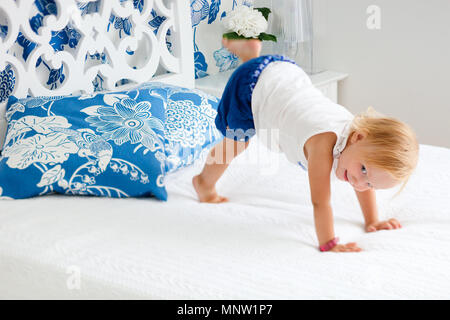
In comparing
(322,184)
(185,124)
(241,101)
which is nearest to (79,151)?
(185,124)

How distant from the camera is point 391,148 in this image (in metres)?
1.36

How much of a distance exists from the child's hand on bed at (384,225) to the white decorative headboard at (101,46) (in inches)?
45.6

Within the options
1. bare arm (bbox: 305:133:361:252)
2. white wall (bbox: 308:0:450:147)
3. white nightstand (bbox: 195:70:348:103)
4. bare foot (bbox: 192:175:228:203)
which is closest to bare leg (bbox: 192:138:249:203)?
bare foot (bbox: 192:175:228:203)

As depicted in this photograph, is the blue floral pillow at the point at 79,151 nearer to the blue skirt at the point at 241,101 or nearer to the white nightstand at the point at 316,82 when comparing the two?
the blue skirt at the point at 241,101

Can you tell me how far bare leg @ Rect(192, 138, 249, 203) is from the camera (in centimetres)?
172

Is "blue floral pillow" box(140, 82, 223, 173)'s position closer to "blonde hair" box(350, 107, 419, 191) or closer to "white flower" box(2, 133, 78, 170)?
"white flower" box(2, 133, 78, 170)

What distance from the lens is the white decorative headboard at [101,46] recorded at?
6.26 feet

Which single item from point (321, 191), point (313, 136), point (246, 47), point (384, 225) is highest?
point (246, 47)

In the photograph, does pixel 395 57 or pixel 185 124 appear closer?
pixel 185 124

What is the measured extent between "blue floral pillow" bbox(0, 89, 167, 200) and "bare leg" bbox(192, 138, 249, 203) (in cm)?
11

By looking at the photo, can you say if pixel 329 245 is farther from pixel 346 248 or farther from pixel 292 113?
pixel 292 113

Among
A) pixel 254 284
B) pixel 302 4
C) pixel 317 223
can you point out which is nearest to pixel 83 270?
pixel 254 284

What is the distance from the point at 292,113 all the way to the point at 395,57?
1317 mm

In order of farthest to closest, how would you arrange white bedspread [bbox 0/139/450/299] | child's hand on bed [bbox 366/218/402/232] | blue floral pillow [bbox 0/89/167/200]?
1. blue floral pillow [bbox 0/89/167/200]
2. child's hand on bed [bbox 366/218/402/232]
3. white bedspread [bbox 0/139/450/299]
